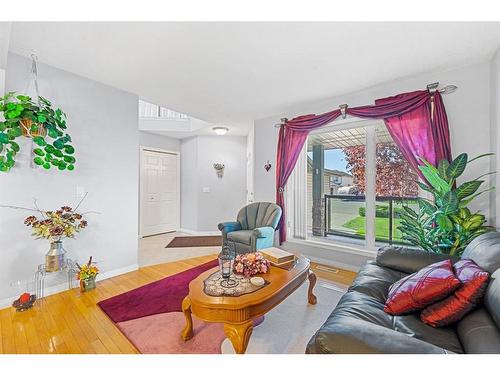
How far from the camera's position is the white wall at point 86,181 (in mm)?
2186

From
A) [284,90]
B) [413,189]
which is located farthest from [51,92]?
[413,189]

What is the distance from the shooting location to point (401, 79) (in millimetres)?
2732

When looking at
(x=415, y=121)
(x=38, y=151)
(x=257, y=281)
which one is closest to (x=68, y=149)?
(x=38, y=151)

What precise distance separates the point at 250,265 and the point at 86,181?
225cm

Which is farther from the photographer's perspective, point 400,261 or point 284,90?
point 284,90

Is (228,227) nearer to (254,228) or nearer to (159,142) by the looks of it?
(254,228)

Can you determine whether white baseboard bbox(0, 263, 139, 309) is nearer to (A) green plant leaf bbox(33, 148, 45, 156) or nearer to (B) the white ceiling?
(A) green plant leaf bbox(33, 148, 45, 156)

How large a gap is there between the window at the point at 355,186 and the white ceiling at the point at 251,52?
2.47 ft

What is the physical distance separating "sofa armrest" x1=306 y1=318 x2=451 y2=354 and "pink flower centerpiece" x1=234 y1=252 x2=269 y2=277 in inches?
34.4

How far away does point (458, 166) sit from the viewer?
2.10 meters

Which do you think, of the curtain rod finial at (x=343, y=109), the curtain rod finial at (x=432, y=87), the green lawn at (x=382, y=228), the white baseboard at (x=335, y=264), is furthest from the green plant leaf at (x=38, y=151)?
the curtain rod finial at (x=432, y=87)

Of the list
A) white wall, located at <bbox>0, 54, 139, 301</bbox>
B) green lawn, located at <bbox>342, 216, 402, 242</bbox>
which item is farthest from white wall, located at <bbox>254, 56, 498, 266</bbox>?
white wall, located at <bbox>0, 54, 139, 301</bbox>

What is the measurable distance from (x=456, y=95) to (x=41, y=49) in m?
4.26
